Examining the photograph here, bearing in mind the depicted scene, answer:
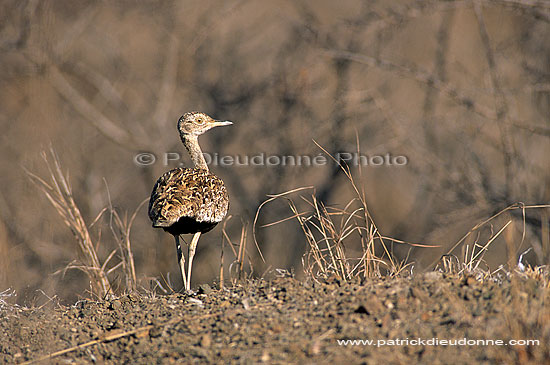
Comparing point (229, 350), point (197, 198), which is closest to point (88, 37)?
point (197, 198)

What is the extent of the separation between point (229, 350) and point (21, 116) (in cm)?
1244

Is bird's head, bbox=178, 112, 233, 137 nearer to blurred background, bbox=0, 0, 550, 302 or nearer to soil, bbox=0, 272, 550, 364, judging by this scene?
soil, bbox=0, 272, 550, 364

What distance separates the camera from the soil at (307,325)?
3.08m

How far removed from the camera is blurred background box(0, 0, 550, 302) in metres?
12.1

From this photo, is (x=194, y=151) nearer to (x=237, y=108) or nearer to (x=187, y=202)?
(x=187, y=202)

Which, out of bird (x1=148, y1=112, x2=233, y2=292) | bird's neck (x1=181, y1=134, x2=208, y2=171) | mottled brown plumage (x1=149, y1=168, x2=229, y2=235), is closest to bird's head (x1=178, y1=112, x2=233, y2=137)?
bird's neck (x1=181, y1=134, x2=208, y2=171)

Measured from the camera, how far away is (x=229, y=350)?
10.7 ft

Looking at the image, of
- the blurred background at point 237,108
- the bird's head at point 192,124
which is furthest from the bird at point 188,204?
the blurred background at point 237,108

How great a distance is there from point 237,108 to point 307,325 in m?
10.2

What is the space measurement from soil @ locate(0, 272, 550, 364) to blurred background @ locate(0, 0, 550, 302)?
292 inches

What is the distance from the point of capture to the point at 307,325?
344 centimetres

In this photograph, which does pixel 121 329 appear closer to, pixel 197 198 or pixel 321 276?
pixel 321 276

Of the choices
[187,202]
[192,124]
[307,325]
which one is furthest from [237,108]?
[307,325]

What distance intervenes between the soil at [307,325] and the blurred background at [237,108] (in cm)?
743
